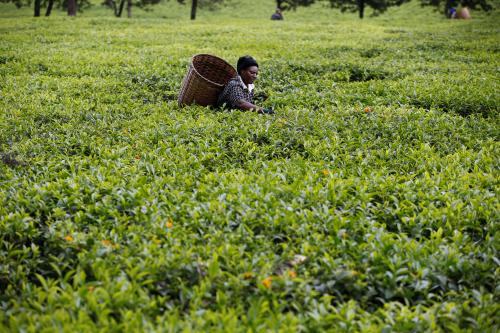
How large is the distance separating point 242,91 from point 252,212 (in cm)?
413

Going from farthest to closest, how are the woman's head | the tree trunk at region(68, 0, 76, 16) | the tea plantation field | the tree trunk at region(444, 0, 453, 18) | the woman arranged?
1. the tree trunk at region(444, 0, 453, 18)
2. the tree trunk at region(68, 0, 76, 16)
3. the woman's head
4. the woman
5. the tea plantation field

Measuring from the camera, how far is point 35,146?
6133mm

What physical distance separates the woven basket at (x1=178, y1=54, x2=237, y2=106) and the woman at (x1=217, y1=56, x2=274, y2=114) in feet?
0.63

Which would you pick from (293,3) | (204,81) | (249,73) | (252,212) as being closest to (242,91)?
(249,73)

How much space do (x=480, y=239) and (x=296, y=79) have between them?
732cm

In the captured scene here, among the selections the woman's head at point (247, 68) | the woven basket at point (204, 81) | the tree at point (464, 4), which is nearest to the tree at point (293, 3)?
the tree at point (464, 4)

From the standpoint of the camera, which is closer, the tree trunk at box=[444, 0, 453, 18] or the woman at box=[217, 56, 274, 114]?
the woman at box=[217, 56, 274, 114]

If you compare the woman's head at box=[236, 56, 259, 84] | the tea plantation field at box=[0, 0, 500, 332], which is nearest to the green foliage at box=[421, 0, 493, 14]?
the tea plantation field at box=[0, 0, 500, 332]

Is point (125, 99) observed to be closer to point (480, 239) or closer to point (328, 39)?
point (480, 239)

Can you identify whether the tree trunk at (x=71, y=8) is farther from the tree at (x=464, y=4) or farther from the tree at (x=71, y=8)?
the tree at (x=464, y=4)

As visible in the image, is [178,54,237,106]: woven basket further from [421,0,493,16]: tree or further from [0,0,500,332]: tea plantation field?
[421,0,493,16]: tree

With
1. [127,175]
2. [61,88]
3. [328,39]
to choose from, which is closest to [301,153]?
[127,175]

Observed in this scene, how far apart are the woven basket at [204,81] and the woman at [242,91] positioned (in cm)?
19

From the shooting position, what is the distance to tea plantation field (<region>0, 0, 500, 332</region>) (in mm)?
3297
